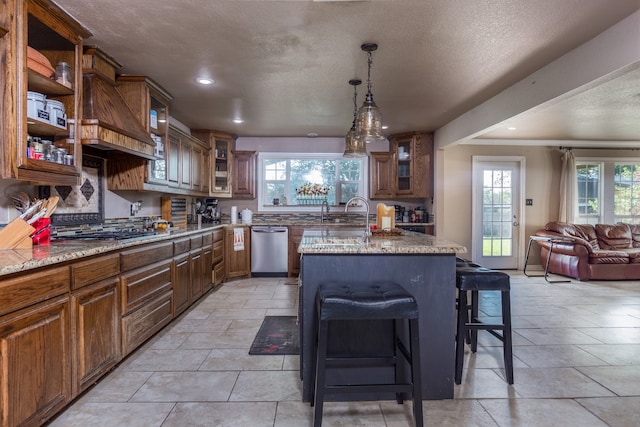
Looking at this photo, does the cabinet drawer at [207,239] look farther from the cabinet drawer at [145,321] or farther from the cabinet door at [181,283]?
the cabinet drawer at [145,321]

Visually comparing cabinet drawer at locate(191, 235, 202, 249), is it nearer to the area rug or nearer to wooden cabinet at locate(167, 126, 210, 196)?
wooden cabinet at locate(167, 126, 210, 196)

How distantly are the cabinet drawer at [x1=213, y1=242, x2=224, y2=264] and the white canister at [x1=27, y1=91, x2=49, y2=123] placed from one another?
8.95 ft

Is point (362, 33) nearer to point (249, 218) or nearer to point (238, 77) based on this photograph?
point (238, 77)

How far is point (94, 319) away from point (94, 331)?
7cm

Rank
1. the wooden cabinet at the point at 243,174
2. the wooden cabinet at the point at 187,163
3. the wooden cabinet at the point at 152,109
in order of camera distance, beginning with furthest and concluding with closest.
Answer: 1. the wooden cabinet at the point at 243,174
2. the wooden cabinet at the point at 187,163
3. the wooden cabinet at the point at 152,109

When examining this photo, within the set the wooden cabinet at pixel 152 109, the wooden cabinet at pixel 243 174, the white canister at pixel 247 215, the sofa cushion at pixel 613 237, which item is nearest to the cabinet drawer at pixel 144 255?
the wooden cabinet at pixel 152 109

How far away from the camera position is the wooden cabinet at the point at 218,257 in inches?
186

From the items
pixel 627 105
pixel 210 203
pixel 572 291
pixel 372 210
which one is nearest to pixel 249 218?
pixel 210 203

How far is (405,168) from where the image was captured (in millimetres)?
5988

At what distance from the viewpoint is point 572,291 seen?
188 inches

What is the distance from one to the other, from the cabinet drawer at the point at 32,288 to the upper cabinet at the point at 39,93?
0.63 metres

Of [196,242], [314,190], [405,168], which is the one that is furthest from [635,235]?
[196,242]

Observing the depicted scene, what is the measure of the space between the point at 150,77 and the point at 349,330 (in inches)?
114

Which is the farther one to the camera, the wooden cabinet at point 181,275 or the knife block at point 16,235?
the wooden cabinet at point 181,275
